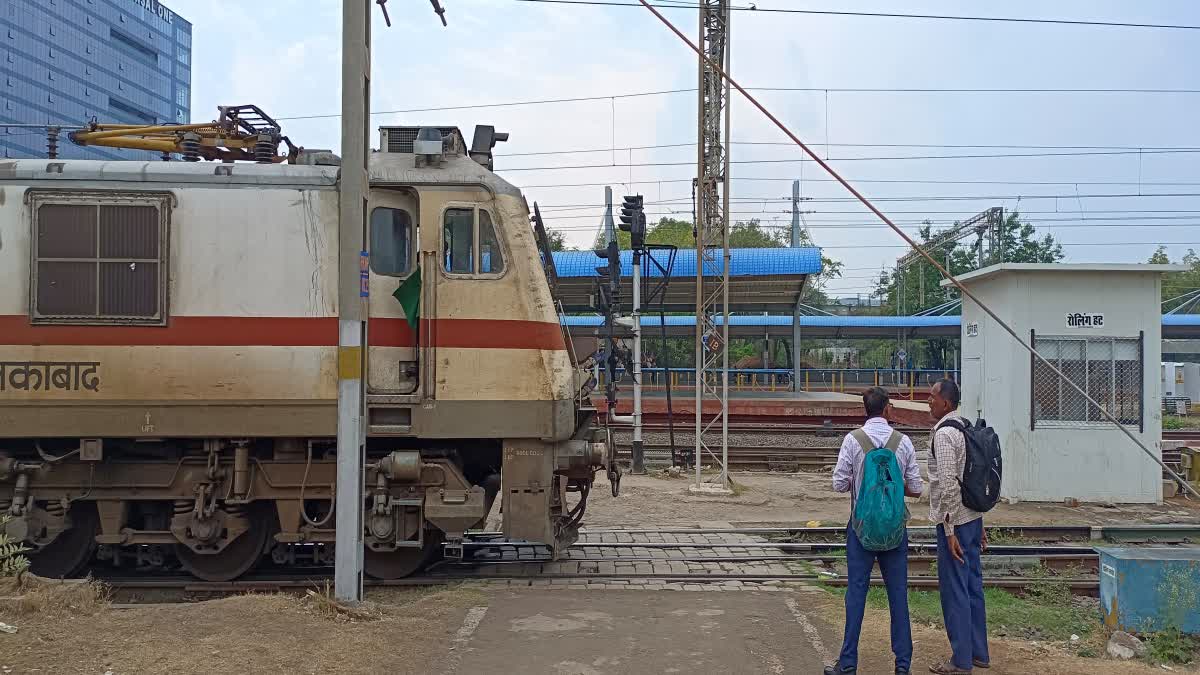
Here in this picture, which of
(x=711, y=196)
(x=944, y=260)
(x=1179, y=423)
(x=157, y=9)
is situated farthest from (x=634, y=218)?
(x=157, y=9)

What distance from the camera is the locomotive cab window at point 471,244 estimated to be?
25.0 ft

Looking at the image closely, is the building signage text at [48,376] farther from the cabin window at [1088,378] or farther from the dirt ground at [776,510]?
the cabin window at [1088,378]

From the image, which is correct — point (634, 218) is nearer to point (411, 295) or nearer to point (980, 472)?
point (411, 295)

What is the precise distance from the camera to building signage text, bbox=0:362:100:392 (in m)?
7.20

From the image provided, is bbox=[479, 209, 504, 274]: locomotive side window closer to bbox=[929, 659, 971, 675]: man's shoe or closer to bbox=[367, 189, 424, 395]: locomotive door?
bbox=[367, 189, 424, 395]: locomotive door

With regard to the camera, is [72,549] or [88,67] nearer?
[72,549]

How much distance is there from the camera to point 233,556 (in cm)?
791

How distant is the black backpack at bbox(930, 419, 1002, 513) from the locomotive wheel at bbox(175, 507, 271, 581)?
233 inches

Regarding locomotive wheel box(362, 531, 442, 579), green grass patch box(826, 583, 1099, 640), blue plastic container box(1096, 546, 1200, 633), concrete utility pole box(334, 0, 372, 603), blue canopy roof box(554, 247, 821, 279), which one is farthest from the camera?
blue canopy roof box(554, 247, 821, 279)

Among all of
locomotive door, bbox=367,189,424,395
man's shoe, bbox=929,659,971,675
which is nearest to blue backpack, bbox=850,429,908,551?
man's shoe, bbox=929,659,971,675

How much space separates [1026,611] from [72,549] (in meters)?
8.41

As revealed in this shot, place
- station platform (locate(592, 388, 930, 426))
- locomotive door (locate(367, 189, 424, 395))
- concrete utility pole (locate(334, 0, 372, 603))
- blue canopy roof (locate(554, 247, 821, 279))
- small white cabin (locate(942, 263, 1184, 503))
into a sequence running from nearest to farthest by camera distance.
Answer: concrete utility pole (locate(334, 0, 372, 603)) < locomotive door (locate(367, 189, 424, 395)) < small white cabin (locate(942, 263, 1184, 503)) < station platform (locate(592, 388, 930, 426)) < blue canopy roof (locate(554, 247, 821, 279))

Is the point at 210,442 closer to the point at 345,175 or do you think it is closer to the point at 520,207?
the point at 345,175

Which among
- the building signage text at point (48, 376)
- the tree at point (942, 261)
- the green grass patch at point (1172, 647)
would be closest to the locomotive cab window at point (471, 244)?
the building signage text at point (48, 376)
